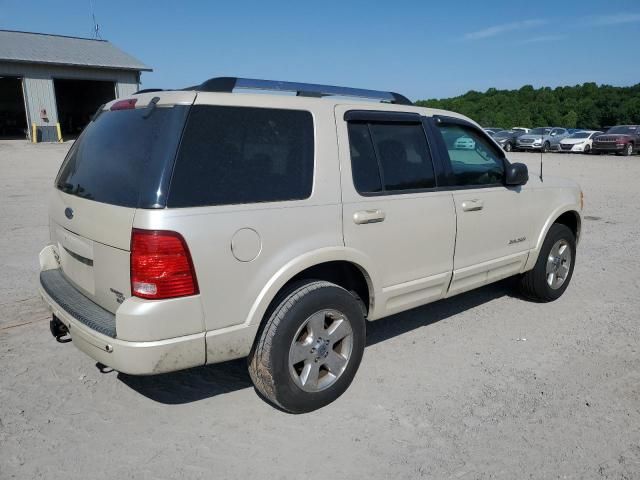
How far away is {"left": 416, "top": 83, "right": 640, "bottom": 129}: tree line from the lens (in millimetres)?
50312

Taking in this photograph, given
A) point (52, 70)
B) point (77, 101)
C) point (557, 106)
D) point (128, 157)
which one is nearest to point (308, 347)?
point (128, 157)

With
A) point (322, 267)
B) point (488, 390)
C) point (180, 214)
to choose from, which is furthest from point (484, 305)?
point (180, 214)

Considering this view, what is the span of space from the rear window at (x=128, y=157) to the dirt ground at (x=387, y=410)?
1321 millimetres

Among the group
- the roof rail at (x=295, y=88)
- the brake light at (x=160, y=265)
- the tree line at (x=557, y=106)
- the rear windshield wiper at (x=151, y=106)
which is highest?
the tree line at (x=557, y=106)

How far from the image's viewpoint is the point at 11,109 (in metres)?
38.8

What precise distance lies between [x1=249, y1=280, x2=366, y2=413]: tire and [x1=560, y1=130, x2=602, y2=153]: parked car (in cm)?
3021

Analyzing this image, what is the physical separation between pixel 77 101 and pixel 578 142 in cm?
3446

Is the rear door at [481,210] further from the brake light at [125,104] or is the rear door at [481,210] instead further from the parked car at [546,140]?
the parked car at [546,140]

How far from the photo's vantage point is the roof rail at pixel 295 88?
296 centimetres

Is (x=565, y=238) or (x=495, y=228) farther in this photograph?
(x=565, y=238)

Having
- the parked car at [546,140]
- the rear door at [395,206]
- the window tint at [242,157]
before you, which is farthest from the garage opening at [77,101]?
the window tint at [242,157]

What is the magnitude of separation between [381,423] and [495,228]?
203 cm

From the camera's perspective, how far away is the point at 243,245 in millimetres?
2812

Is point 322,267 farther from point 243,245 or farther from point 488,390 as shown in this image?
point 488,390
